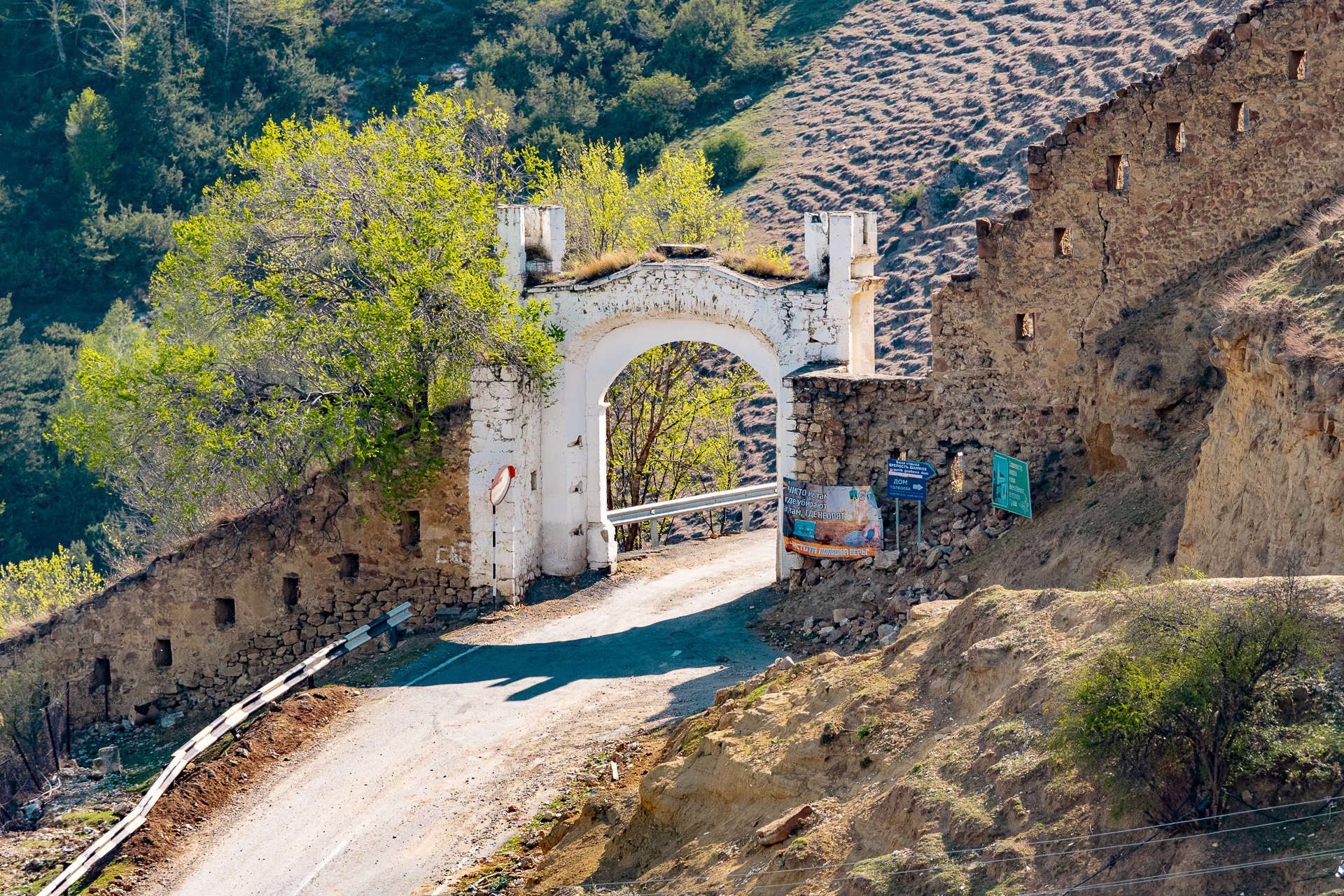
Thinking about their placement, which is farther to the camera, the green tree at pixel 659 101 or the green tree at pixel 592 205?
the green tree at pixel 659 101

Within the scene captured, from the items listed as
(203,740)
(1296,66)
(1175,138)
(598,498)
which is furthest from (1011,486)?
(203,740)

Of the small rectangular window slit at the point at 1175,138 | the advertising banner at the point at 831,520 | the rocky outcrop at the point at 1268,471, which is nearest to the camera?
the rocky outcrop at the point at 1268,471

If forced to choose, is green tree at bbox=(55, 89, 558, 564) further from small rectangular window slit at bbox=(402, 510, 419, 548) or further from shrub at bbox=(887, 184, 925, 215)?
shrub at bbox=(887, 184, 925, 215)

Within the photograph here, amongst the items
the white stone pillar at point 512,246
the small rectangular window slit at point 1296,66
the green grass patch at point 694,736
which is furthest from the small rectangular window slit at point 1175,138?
the white stone pillar at point 512,246

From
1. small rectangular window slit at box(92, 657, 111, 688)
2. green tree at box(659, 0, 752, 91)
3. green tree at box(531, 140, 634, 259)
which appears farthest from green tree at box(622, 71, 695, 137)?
small rectangular window slit at box(92, 657, 111, 688)

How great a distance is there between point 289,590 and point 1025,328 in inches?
463

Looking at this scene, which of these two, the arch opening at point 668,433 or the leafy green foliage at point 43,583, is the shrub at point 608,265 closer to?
the arch opening at point 668,433

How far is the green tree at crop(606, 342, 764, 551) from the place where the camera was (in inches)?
1228

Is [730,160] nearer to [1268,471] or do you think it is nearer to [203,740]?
[203,740]

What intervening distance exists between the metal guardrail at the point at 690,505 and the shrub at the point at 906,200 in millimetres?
20813

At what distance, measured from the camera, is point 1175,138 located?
16.8 metres

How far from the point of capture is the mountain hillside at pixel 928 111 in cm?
4275

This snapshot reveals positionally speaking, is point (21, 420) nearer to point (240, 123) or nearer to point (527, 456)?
point (240, 123)

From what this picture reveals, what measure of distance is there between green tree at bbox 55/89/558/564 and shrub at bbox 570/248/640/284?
0.88 m
